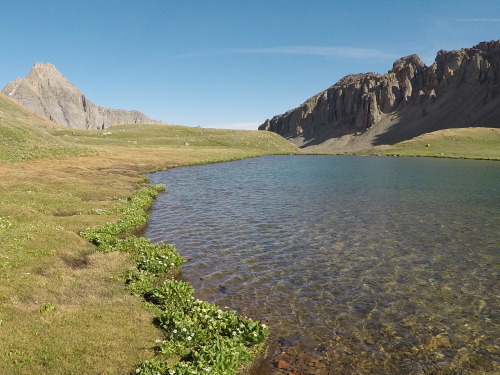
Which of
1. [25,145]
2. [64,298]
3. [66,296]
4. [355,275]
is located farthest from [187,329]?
[25,145]

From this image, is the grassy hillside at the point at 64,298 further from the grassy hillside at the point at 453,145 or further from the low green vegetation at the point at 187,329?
the grassy hillside at the point at 453,145

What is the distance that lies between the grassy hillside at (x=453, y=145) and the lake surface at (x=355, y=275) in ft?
350

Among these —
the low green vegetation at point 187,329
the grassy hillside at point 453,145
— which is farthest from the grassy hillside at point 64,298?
the grassy hillside at point 453,145

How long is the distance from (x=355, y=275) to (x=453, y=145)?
155 metres

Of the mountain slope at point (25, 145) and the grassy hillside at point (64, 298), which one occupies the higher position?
the mountain slope at point (25, 145)

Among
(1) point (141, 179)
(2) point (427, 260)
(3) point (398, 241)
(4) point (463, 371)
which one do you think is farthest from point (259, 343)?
(1) point (141, 179)

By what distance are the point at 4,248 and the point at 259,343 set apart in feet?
46.2

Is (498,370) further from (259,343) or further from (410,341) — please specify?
(259,343)

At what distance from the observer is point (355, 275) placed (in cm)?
1922

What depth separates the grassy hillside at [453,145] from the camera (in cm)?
13450

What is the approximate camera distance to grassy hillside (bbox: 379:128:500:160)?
134500 mm

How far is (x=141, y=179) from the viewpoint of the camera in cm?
5697

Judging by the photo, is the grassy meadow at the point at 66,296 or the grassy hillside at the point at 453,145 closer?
the grassy meadow at the point at 66,296

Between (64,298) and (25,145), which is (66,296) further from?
(25,145)
